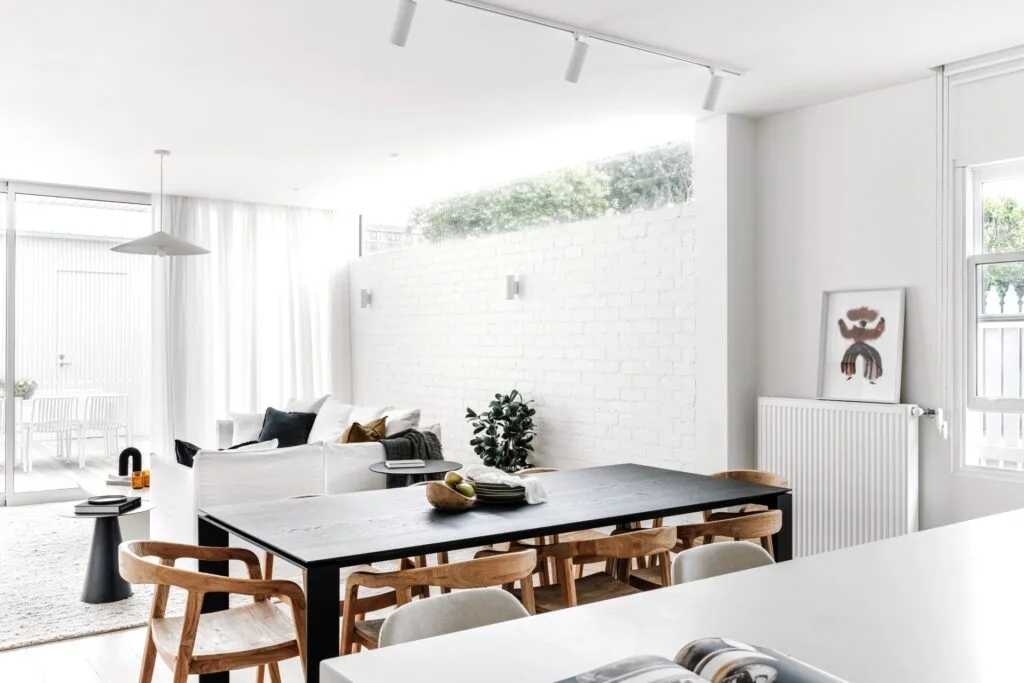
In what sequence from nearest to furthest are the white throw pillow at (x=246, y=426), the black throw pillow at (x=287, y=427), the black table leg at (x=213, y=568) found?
the black table leg at (x=213, y=568), the black throw pillow at (x=287, y=427), the white throw pillow at (x=246, y=426)

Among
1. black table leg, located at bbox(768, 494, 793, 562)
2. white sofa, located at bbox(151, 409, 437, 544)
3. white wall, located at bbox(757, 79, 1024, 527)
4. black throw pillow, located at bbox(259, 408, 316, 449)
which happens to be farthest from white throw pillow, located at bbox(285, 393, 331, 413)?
black table leg, located at bbox(768, 494, 793, 562)

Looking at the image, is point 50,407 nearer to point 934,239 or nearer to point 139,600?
point 139,600

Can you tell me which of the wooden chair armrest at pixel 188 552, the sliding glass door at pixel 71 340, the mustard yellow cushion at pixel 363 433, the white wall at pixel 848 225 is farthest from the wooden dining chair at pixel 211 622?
the sliding glass door at pixel 71 340

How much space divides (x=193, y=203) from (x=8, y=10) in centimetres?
466

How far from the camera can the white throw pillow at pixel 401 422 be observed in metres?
6.05

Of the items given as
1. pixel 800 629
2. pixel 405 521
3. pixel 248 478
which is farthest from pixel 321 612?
pixel 248 478

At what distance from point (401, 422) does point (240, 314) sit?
3.21 m

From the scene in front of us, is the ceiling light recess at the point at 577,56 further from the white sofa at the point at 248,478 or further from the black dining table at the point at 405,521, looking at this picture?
the white sofa at the point at 248,478

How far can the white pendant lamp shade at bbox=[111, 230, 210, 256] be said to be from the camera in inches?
221

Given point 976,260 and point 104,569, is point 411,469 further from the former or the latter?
point 976,260

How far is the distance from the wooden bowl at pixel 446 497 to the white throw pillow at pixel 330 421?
13.6ft

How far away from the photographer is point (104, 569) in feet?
15.2

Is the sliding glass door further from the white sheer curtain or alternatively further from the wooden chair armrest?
the wooden chair armrest

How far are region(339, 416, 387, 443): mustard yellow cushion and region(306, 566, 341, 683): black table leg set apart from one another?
352 centimetres
